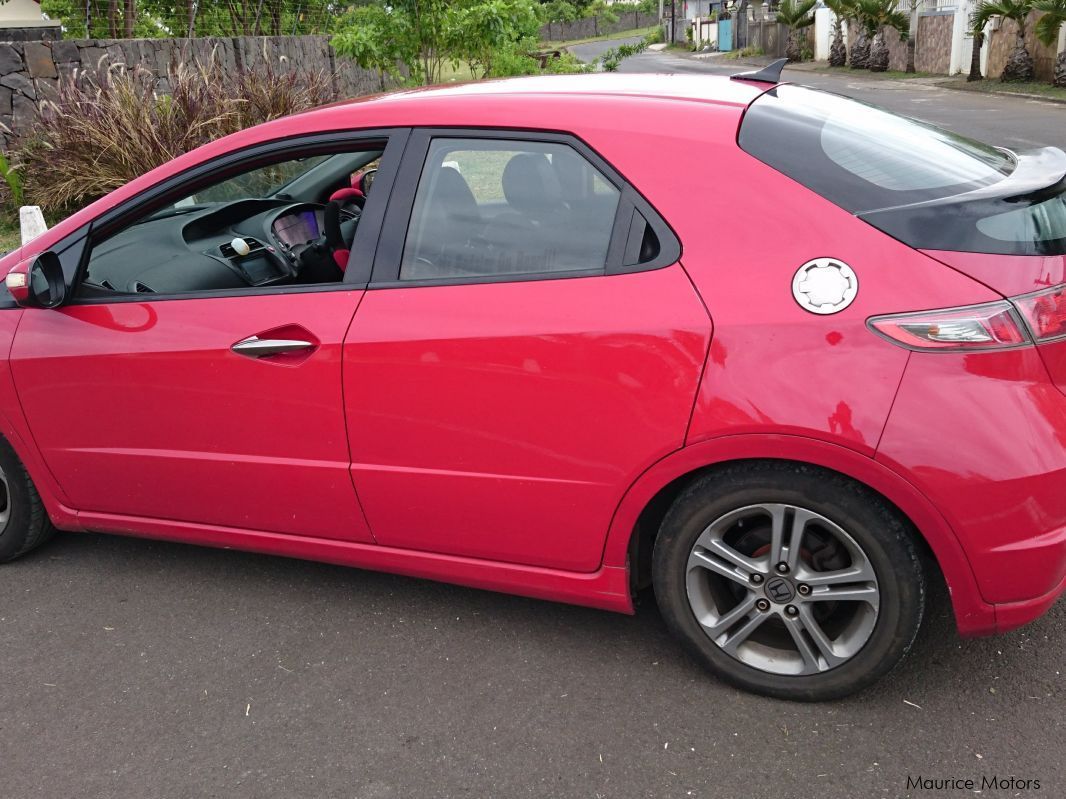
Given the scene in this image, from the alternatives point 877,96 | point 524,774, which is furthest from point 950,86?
point 524,774

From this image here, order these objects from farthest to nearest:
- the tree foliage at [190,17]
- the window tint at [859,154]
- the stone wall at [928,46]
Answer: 1. the stone wall at [928,46]
2. the tree foliage at [190,17]
3. the window tint at [859,154]

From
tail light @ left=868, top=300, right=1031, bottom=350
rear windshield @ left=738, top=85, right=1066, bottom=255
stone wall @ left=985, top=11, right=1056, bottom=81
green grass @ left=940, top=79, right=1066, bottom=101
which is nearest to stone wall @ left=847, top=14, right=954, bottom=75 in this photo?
stone wall @ left=985, top=11, right=1056, bottom=81

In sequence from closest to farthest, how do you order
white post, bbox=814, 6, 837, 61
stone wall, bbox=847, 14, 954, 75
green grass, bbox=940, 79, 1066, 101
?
A: green grass, bbox=940, 79, 1066, 101 → stone wall, bbox=847, 14, 954, 75 → white post, bbox=814, 6, 837, 61

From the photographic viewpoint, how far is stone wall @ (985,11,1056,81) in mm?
23109

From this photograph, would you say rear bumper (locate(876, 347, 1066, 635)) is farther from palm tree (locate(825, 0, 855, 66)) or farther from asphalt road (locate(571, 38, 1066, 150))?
palm tree (locate(825, 0, 855, 66))

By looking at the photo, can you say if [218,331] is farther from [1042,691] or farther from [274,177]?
[1042,691]

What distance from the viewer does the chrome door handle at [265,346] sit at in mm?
3236

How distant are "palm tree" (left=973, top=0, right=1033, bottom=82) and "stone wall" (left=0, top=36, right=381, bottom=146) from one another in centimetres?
1523

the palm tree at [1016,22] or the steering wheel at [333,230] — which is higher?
the steering wheel at [333,230]

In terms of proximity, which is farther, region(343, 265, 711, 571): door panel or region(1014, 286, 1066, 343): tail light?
region(343, 265, 711, 571): door panel

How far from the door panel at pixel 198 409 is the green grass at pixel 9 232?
7.70m

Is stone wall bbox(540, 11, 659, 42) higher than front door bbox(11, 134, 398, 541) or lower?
lower

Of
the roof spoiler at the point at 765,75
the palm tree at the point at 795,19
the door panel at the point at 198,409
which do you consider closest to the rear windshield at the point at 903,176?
the roof spoiler at the point at 765,75

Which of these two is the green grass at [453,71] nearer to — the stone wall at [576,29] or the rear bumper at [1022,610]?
the rear bumper at [1022,610]
